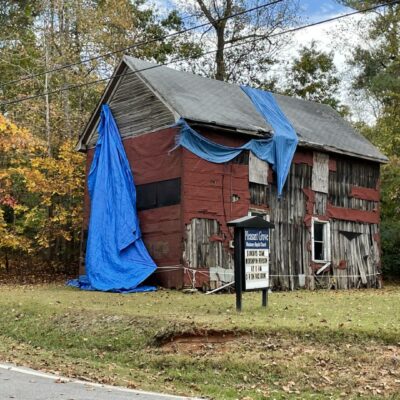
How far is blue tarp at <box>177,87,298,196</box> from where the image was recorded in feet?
61.5

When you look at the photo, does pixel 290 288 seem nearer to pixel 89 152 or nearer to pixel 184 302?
pixel 184 302

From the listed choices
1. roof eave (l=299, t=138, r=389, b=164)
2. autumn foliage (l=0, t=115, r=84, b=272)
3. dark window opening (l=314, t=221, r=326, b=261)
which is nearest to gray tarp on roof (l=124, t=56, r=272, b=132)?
roof eave (l=299, t=138, r=389, b=164)

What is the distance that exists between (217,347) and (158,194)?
9.92 m

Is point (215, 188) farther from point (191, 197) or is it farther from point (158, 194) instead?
point (158, 194)

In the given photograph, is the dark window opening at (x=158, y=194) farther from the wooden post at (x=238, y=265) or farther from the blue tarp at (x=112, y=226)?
the wooden post at (x=238, y=265)

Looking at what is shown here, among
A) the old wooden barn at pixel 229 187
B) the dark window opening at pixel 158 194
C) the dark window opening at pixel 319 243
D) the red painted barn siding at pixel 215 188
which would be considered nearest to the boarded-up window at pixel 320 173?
the old wooden barn at pixel 229 187

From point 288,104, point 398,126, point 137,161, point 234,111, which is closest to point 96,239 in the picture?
point 137,161

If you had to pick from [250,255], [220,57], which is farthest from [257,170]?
[220,57]

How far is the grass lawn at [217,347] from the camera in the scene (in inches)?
336

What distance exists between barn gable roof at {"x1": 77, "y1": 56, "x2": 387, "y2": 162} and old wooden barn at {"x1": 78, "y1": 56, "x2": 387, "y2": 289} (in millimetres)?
57

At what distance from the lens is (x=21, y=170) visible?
22578 millimetres

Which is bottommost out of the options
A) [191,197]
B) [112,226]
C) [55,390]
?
[55,390]

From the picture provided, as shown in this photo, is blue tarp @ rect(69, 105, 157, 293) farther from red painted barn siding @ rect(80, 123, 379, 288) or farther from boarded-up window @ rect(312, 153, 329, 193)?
boarded-up window @ rect(312, 153, 329, 193)

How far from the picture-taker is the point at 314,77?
39.6 metres
